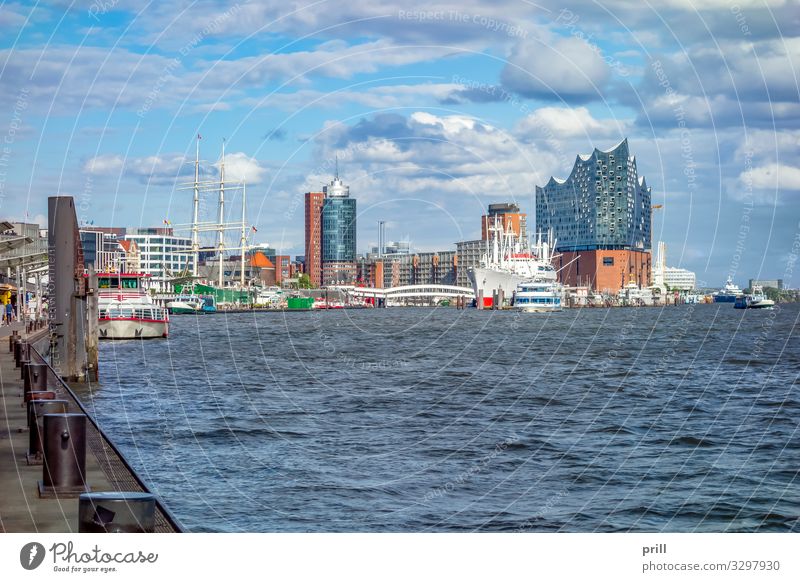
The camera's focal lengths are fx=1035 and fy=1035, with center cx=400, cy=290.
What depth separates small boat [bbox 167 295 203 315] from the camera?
179 metres

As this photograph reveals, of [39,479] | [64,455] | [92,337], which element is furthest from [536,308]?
[64,455]

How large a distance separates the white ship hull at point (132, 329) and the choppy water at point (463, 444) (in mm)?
21032

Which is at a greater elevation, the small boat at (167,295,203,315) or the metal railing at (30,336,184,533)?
the metal railing at (30,336,184,533)

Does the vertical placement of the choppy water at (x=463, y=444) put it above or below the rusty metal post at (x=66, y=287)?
below

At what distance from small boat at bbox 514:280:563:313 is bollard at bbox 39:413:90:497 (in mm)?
177539

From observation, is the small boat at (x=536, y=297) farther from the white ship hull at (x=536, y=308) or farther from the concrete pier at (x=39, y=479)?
the concrete pier at (x=39, y=479)

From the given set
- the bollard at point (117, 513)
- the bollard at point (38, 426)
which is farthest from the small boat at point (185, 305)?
the bollard at point (117, 513)

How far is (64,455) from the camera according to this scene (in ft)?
50.7

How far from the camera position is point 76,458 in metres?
15.5

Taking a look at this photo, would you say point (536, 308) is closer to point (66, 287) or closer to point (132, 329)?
point (132, 329)

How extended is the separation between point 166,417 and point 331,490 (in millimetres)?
13383

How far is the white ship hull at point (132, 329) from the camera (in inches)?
3120

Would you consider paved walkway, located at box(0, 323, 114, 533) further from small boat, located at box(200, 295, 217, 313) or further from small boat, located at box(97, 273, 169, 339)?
small boat, located at box(200, 295, 217, 313)

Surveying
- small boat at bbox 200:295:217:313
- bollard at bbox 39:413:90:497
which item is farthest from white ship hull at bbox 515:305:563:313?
bollard at bbox 39:413:90:497
